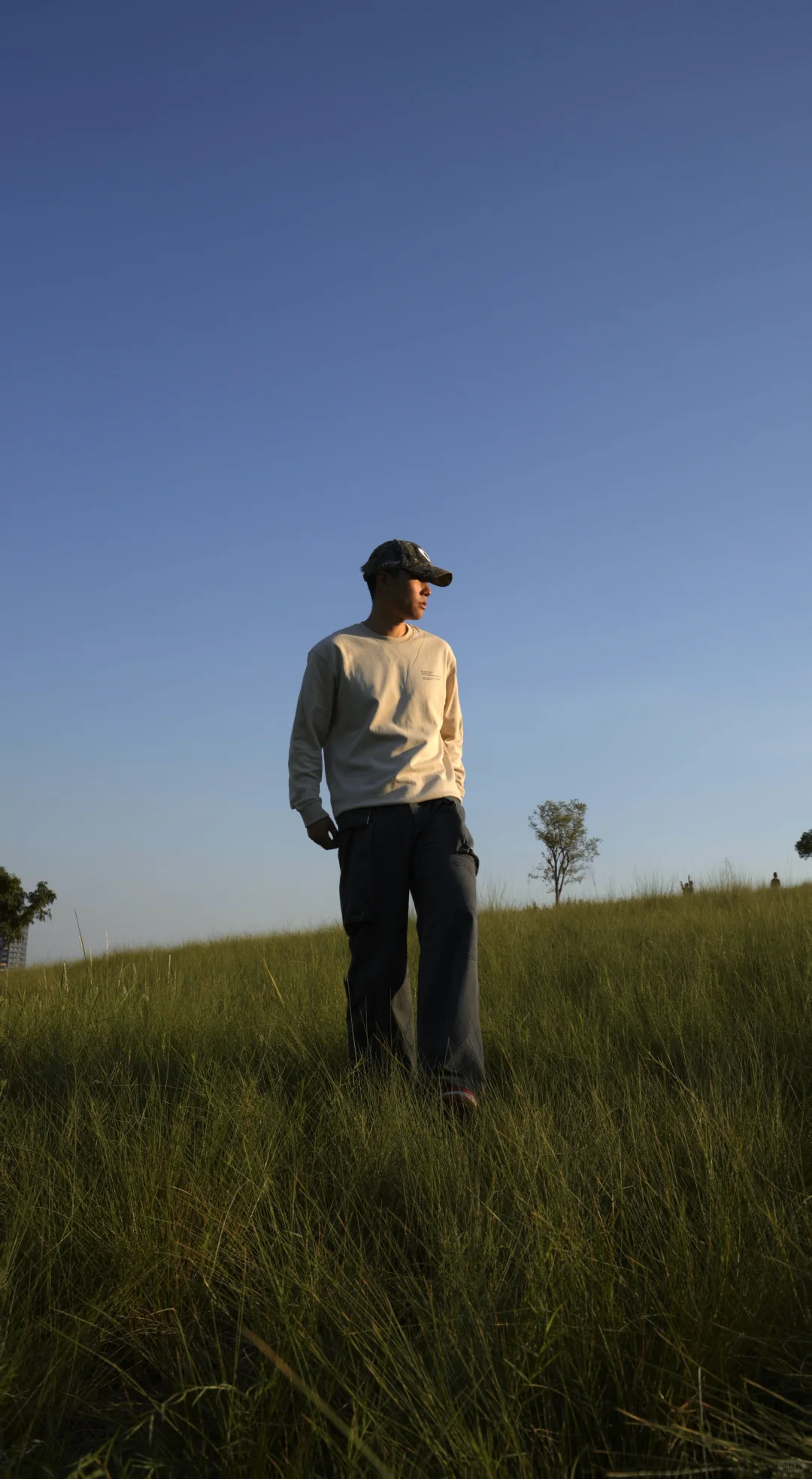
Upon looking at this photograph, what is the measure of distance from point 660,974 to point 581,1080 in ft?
5.53

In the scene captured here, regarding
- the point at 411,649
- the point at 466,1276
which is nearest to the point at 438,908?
the point at 411,649

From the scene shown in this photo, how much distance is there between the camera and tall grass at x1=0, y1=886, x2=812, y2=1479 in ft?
5.06

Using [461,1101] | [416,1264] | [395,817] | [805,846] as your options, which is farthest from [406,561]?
[805,846]

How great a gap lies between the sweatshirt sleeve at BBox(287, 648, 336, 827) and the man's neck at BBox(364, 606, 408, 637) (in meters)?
0.30

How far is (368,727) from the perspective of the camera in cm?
409

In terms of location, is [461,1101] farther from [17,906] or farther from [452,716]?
[17,906]

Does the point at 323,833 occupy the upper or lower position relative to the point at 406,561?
lower

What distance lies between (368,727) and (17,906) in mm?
34367

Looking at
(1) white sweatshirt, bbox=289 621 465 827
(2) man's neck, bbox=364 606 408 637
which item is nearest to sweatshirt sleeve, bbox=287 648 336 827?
(1) white sweatshirt, bbox=289 621 465 827

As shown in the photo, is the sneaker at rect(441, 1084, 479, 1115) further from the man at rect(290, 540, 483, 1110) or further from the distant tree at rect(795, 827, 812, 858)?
the distant tree at rect(795, 827, 812, 858)

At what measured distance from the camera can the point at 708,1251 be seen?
75.5 inches

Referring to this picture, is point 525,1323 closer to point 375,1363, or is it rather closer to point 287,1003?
point 375,1363

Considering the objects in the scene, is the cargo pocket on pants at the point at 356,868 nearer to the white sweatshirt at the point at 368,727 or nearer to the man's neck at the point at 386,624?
the white sweatshirt at the point at 368,727

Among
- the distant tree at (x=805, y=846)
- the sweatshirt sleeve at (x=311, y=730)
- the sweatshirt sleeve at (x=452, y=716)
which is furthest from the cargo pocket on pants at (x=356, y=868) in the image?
the distant tree at (x=805, y=846)
